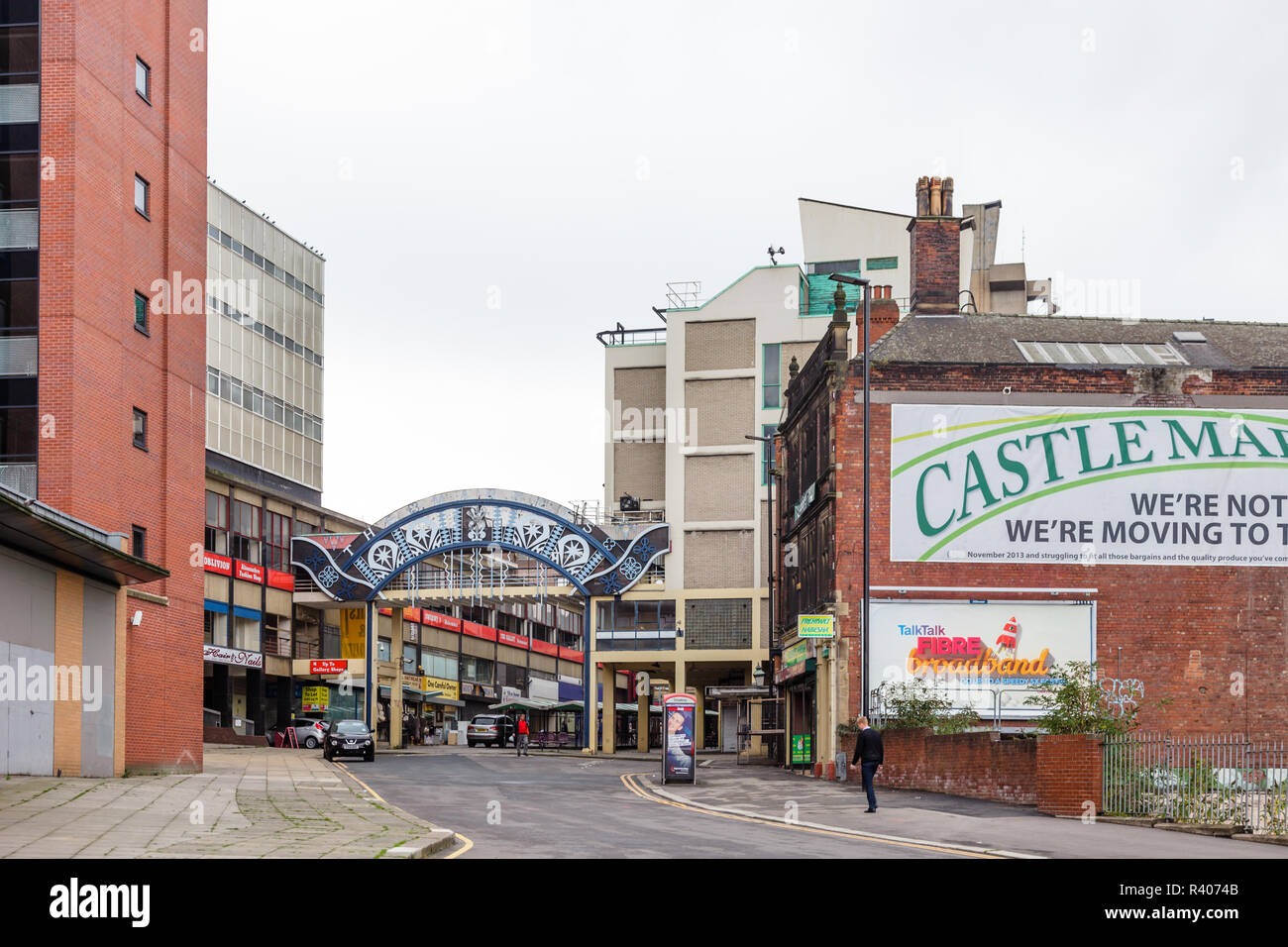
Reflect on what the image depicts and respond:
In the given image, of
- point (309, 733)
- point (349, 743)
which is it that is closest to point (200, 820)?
point (349, 743)

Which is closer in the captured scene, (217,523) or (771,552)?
(771,552)

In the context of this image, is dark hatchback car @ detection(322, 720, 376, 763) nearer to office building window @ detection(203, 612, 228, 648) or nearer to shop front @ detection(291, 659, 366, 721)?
office building window @ detection(203, 612, 228, 648)

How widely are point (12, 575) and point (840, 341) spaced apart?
824 inches

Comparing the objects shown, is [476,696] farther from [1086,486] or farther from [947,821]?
[947,821]

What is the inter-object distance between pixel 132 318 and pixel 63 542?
10.5 meters

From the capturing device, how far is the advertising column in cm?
3372

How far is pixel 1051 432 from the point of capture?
3784cm

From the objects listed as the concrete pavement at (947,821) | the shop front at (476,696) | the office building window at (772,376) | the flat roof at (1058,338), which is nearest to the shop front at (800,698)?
the concrete pavement at (947,821)

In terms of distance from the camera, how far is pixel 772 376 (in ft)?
234

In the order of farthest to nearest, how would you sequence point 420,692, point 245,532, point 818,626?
point 420,692 → point 245,532 → point 818,626

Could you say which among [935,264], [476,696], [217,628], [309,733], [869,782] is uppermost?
[935,264]

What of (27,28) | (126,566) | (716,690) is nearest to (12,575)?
(126,566)
